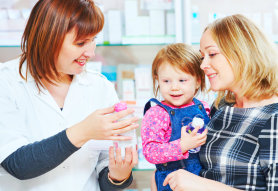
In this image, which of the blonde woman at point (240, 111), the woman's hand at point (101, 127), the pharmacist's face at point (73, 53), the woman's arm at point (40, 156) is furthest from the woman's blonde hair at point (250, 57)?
the woman's arm at point (40, 156)

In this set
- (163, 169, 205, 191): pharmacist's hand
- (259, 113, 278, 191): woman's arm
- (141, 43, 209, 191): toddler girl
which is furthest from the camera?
(141, 43, 209, 191): toddler girl

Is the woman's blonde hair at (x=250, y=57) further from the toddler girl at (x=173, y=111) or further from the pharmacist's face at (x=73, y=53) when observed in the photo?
the pharmacist's face at (x=73, y=53)

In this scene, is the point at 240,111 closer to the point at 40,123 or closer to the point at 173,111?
the point at 173,111

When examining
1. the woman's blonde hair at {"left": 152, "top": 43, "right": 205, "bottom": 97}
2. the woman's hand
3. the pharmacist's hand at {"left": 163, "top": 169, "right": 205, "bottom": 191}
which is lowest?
the pharmacist's hand at {"left": 163, "top": 169, "right": 205, "bottom": 191}

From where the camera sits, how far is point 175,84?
1284mm

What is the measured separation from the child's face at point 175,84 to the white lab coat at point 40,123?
15.6 inches

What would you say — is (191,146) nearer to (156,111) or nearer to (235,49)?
(156,111)

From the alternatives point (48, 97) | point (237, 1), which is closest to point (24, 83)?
point (48, 97)

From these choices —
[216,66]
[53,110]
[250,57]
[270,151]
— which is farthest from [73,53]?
[270,151]

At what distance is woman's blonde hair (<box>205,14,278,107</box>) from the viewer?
1102 mm

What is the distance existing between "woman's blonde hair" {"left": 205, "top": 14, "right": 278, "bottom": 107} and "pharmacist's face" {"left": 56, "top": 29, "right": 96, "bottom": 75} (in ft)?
1.79

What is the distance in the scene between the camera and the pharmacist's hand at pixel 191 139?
116 centimetres

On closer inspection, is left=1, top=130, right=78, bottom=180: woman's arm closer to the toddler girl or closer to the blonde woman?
the toddler girl

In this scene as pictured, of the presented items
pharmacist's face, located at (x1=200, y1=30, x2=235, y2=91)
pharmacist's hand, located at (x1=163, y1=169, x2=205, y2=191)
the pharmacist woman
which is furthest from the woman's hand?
pharmacist's face, located at (x1=200, y1=30, x2=235, y2=91)
